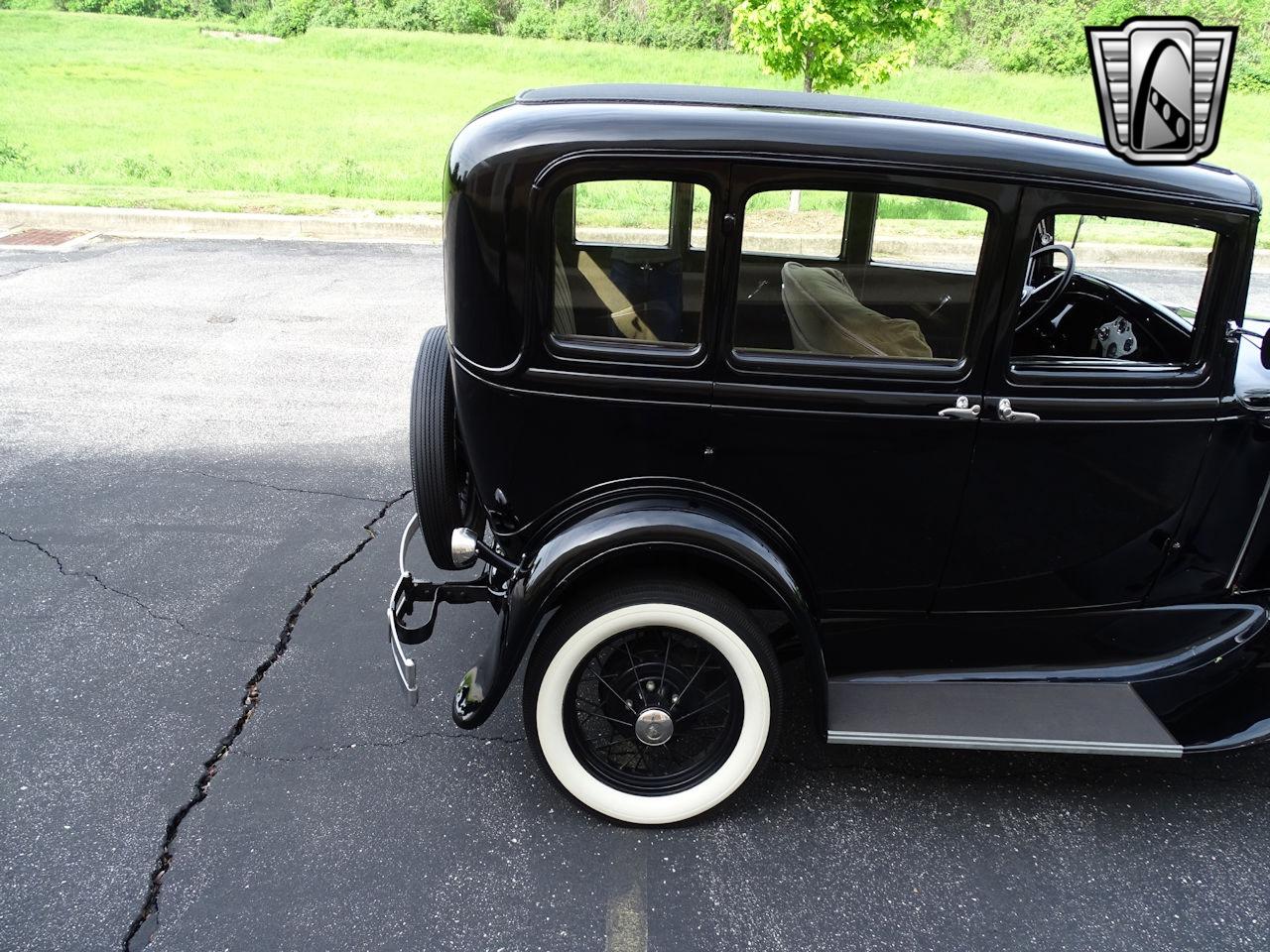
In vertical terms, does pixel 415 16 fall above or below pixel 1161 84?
below

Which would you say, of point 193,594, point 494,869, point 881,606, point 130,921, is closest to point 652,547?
point 881,606

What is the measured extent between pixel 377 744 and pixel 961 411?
2.09 metres

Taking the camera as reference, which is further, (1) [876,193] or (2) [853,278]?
(2) [853,278]

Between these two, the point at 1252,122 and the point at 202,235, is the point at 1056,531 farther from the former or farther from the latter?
the point at 1252,122

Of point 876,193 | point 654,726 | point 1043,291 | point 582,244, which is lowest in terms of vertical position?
point 654,726

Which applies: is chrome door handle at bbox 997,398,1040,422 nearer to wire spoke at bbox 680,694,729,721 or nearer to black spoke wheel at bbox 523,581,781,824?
black spoke wheel at bbox 523,581,781,824

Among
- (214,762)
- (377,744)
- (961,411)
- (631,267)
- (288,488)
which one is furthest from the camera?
(288,488)

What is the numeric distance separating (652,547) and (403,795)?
3.64 ft

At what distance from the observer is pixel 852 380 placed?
2.47 m

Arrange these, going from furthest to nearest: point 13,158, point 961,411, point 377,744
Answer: point 13,158, point 377,744, point 961,411

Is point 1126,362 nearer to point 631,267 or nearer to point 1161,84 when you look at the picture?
point 1161,84

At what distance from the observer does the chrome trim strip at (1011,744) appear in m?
2.51

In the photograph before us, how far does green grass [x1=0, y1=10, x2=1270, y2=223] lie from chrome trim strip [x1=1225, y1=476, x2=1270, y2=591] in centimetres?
1017

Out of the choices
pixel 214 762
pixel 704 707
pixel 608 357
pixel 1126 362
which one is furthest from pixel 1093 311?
pixel 214 762
